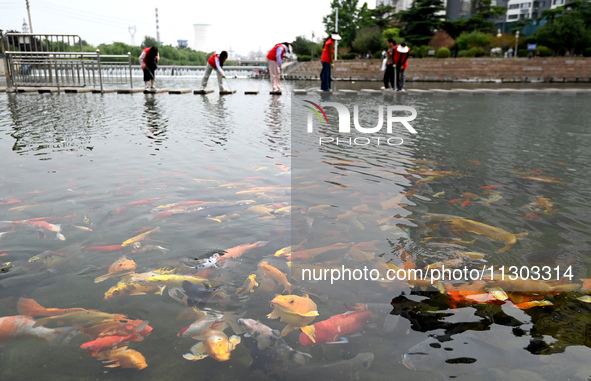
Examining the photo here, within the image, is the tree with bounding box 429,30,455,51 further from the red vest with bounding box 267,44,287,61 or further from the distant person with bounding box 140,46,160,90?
the distant person with bounding box 140,46,160,90

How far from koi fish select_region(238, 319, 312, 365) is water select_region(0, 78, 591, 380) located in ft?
0.15

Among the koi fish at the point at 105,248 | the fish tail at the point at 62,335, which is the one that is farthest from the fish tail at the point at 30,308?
the koi fish at the point at 105,248

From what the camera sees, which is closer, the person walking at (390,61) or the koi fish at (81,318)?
the koi fish at (81,318)

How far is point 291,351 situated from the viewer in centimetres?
190

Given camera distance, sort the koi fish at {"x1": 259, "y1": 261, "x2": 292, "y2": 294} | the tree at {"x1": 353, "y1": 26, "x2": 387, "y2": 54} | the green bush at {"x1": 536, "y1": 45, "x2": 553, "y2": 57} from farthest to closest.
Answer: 1. the tree at {"x1": 353, "y1": 26, "x2": 387, "y2": 54}
2. the green bush at {"x1": 536, "y1": 45, "x2": 553, "y2": 57}
3. the koi fish at {"x1": 259, "y1": 261, "x2": 292, "y2": 294}

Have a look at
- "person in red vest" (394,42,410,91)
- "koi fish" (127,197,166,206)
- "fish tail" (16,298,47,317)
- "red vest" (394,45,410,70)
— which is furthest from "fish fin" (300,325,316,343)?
"red vest" (394,45,410,70)

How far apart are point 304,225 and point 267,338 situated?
4.81ft

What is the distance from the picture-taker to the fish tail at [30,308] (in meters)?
2.16

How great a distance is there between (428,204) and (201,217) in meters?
2.00

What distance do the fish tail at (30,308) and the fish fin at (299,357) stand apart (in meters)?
1.25

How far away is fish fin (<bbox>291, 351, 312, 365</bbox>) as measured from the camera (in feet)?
6.03

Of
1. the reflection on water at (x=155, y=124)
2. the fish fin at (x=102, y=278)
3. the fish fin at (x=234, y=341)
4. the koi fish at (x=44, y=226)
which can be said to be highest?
the reflection on water at (x=155, y=124)

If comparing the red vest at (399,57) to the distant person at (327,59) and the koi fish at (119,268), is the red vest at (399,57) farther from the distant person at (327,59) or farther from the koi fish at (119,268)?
the koi fish at (119,268)

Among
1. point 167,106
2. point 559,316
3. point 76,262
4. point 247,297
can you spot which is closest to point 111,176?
point 76,262
